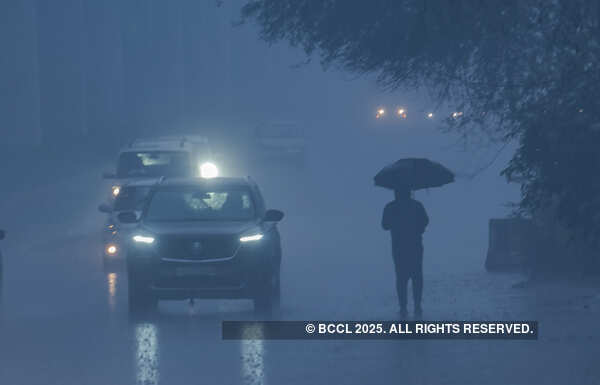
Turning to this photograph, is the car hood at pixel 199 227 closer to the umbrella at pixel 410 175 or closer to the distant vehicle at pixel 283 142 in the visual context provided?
the umbrella at pixel 410 175

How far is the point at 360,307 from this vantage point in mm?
17156

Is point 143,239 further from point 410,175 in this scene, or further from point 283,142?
point 283,142

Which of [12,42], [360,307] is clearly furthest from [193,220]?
[12,42]

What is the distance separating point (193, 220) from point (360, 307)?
2403mm

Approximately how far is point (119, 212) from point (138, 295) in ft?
19.1

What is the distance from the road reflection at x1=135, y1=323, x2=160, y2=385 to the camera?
11703 millimetres

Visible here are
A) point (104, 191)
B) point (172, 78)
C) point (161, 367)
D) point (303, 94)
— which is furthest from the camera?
point (303, 94)

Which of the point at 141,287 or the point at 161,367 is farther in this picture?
the point at 141,287

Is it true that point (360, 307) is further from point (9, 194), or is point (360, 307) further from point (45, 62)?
point (45, 62)

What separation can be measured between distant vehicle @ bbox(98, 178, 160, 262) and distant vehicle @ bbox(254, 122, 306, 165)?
36.0 metres

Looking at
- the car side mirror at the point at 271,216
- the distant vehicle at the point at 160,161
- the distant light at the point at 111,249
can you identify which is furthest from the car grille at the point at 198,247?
the distant vehicle at the point at 160,161

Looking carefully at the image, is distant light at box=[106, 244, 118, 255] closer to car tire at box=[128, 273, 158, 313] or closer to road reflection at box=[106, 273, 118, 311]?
road reflection at box=[106, 273, 118, 311]

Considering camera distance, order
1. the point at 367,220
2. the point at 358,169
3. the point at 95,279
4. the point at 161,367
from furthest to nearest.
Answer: the point at 358,169 → the point at 367,220 → the point at 95,279 → the point at 161,367

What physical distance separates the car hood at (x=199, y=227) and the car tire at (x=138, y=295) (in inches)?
25.5
